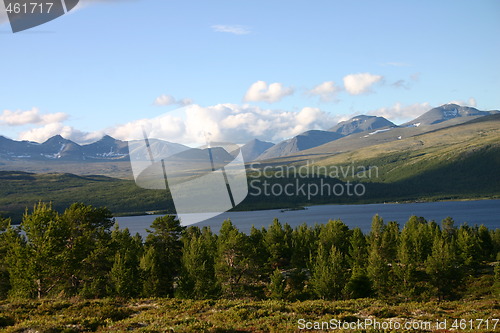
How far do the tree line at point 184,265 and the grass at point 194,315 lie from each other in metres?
7.66

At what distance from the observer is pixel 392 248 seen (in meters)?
78.9

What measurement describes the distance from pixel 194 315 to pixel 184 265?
28.9 m

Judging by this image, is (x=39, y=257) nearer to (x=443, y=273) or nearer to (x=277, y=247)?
(x=443, y=273)

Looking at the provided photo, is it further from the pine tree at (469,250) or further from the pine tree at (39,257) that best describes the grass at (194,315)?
the pine tree at (469,250)

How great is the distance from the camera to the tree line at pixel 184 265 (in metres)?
36.7

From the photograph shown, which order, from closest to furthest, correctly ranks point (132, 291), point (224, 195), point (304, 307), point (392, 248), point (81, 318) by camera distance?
point (224, 195), point (81, 318), point (304, 307), point (132, 291), point (392, 248)

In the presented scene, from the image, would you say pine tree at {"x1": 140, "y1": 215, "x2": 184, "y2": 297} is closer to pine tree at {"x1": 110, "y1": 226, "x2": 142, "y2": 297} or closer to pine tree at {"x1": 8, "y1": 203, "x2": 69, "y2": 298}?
pine tree at {"x1": 110, "y1": 226, "x2": 142, "y2": 297}

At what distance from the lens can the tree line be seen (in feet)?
120

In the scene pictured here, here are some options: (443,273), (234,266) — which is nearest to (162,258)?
(234,266)

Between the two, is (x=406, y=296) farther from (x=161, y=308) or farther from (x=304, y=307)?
(x=161, y=308)

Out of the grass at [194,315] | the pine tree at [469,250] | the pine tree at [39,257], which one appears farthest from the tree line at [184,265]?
the grass at [194,315]

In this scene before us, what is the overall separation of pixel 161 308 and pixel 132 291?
20702 mm

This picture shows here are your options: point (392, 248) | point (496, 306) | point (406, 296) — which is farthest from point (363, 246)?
point (496, 306)

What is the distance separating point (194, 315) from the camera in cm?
2647
